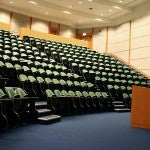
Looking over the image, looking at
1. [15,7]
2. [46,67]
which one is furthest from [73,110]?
[15,7]

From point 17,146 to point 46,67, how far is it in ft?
12.2

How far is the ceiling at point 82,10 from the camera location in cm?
912

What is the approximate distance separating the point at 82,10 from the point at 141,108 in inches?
293

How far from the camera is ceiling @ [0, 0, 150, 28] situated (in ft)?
29.9

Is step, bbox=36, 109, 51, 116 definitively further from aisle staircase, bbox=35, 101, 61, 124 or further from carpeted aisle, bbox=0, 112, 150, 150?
carpeted aisle, bbox=0, 112, 150, 150

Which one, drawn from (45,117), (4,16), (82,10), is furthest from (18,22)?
(45,117)

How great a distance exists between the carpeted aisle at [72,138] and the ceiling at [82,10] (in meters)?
6.69

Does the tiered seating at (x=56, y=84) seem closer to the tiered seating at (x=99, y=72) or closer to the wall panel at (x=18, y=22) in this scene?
the tiered seating at (x=99, y=72)

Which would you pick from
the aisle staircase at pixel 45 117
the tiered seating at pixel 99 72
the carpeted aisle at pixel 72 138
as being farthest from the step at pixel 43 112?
the tiered seating at pixel 99 72

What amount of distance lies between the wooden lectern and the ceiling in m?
5.98

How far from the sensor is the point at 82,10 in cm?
1023

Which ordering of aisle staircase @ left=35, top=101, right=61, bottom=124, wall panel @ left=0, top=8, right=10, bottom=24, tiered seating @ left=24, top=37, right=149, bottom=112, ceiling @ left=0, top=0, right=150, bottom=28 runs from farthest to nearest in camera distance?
wall panel @ left=0, top=8, right=10, bottom=24
ceiling @ left=0, top=0, right=150, bottom=28
tiered seating @ left=24, top=37, right=149, bottom=112
aisle staircase @ left=35, top=101, right=61, bottom=124

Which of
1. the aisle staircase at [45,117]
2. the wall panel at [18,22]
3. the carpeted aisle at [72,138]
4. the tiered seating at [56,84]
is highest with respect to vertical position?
the wall panel at [18,22]

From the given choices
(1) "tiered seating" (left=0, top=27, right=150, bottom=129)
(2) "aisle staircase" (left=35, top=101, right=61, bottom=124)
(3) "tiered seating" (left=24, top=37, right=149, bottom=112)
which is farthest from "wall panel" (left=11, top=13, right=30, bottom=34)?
(2) "aisle staircase" (left=35, top=101, right=61, bottom=124)
